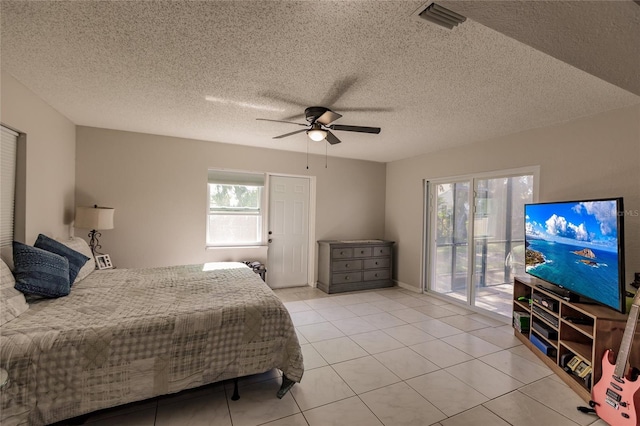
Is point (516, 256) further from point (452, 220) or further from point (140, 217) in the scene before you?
point (140, 217)

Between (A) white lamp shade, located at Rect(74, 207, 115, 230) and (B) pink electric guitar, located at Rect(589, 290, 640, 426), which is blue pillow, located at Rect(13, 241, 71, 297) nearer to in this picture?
(A) white lamp shade, located at Rect(74, 207, 115, 230)

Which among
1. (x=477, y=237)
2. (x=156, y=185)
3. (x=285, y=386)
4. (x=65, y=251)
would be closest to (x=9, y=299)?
(x=65, y=251)

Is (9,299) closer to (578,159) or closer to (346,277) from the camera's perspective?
(346,277)

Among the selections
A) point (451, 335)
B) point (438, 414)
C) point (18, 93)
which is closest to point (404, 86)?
point (438, 414)

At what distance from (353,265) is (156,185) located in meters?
3.34

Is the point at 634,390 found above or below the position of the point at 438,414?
above

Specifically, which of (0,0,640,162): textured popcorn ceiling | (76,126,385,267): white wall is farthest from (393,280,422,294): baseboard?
(0,0,640,162): textured popcorn ceiling

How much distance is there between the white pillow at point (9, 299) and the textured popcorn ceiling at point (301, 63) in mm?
1539

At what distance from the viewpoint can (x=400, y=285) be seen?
17.5ft

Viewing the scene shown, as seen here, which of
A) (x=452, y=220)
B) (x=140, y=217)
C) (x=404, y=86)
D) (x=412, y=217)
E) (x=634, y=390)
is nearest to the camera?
(x=634, y=390)

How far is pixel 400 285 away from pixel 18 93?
18.2 ft

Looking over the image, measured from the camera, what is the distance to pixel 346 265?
16.2 feet

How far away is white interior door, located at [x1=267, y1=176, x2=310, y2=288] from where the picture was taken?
16.4 ft

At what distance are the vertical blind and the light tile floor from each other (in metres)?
1.85
